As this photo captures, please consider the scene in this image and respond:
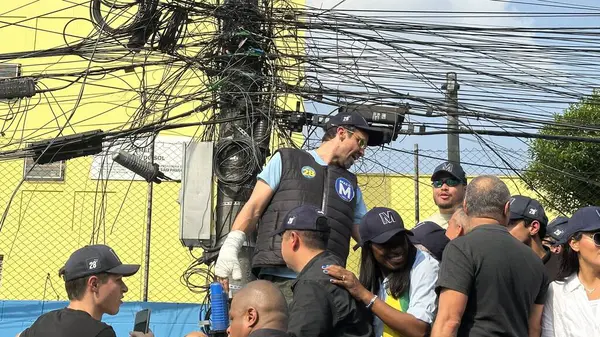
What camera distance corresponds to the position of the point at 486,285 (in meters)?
3.63

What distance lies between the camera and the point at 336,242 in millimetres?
4738

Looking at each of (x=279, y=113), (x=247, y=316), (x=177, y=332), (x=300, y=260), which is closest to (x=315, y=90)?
(x=279, y=113)

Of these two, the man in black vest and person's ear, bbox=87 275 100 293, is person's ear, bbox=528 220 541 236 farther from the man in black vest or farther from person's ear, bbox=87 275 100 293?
person's ear, bbox=87 275 100 293

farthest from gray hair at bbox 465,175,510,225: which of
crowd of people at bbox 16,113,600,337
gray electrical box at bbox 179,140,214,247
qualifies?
gray electrical box at bbox 179,140,214,247

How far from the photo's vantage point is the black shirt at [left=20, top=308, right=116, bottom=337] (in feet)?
12.2

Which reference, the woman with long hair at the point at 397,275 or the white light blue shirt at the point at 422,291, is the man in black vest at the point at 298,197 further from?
the white light blue shirt at the point at 422,291

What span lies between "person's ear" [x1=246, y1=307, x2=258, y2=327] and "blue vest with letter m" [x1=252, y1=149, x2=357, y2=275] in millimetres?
1545

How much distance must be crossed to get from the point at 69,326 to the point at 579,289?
2.41 metres

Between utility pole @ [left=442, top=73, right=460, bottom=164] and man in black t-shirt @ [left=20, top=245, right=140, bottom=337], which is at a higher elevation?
utility pole @ [left=442, top=73, right=460, bottom=164]

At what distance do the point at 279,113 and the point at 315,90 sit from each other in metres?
0.57

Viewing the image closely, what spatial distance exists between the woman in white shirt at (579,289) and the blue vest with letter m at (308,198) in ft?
4.18

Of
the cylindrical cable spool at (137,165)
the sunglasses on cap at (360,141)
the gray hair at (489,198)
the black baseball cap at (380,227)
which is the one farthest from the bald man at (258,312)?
the cylindrical cable spool at (137,165)

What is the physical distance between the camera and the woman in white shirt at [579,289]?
3824 mm

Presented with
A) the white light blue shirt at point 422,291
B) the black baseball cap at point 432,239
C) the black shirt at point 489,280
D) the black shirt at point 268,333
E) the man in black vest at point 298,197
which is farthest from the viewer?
the man in black vest at point 298,197
